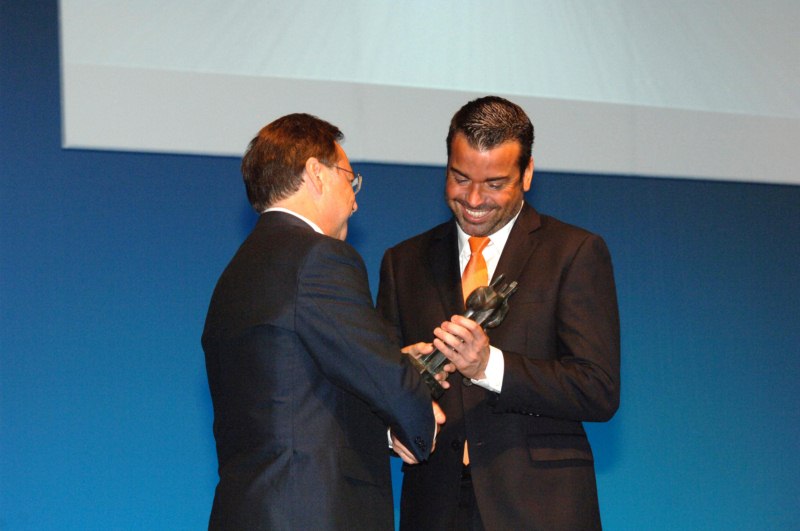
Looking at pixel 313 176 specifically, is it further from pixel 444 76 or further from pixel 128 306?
pixel 444 76

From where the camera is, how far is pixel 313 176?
1910 millimetres

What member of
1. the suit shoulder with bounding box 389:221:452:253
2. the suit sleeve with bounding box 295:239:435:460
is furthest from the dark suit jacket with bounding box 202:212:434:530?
the suit shoulder with bounding box 389:221:452:253

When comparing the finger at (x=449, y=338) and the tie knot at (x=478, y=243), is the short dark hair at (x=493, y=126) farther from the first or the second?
the finger at (x=449, y=338)

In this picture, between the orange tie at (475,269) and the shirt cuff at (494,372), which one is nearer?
the shirt cuff at (494,372)

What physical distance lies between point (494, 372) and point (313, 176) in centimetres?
52

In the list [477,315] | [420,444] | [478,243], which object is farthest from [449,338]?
[478,243]

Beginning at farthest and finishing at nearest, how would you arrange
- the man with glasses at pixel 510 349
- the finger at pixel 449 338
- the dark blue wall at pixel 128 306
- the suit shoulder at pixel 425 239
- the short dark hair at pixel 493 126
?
the dark blue wall at pixel 128 306 → the suit shoulder at pixel 425 239 → the short dark hair at pixel 493 126 → the man with glasses at pixel 510 349 → the finger at pixel 449 338

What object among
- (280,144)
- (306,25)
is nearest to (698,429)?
(306,25)

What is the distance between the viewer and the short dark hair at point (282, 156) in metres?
1.90

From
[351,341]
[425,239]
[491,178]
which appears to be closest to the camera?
[351,341]

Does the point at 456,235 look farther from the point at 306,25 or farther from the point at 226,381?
the point at 306,25

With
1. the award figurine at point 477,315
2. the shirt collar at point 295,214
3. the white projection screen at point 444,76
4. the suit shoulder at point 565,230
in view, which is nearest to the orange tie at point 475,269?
the suit shoulder at point 565,230

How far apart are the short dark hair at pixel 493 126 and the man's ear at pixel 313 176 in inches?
15.4

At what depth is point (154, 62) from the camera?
3281mm
